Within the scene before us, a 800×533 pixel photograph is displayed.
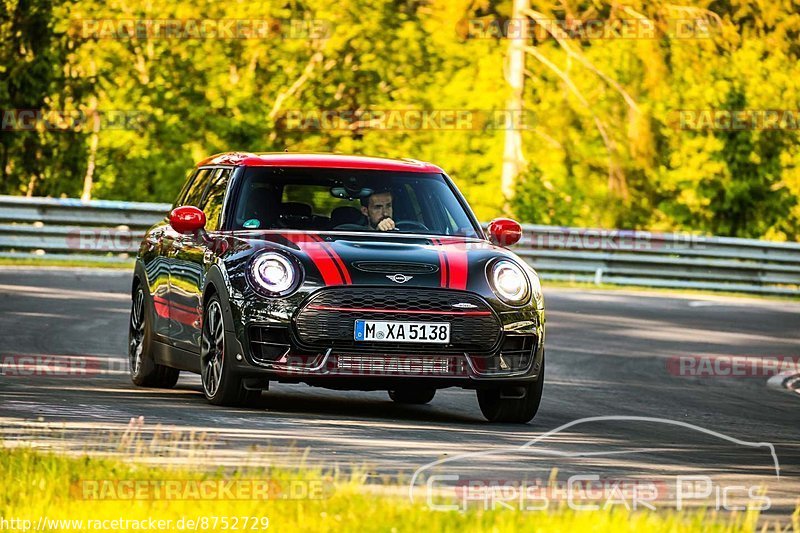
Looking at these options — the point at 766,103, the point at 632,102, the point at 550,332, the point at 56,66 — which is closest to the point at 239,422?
the point at 550,332

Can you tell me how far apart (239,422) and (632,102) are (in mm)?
29575

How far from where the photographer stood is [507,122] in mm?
40781

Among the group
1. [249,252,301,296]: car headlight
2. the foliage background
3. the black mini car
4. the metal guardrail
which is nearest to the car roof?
the black mini car

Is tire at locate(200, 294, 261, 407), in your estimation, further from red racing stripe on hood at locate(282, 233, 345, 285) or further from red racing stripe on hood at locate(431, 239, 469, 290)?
red racing stripe on hood at locate(431, 239, 469, 290)

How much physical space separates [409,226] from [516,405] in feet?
4.54

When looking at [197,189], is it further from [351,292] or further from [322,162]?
[351,292]

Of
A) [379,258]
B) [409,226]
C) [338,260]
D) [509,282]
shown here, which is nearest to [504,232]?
[409,226]

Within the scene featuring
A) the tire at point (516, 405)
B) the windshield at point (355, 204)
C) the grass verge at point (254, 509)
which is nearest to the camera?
the grass verge at point (254, 509)

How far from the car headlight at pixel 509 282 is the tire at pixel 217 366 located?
1.52 metres

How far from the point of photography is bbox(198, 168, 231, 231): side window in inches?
478

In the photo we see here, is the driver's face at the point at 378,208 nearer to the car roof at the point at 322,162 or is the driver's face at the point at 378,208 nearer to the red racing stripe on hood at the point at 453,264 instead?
the car roof at the point at 322,162

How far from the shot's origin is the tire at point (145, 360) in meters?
13.0

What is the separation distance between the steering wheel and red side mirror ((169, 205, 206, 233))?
121 cm

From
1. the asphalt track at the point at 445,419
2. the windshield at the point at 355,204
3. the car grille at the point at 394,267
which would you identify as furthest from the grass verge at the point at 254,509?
the windshield at the point at 355,204
